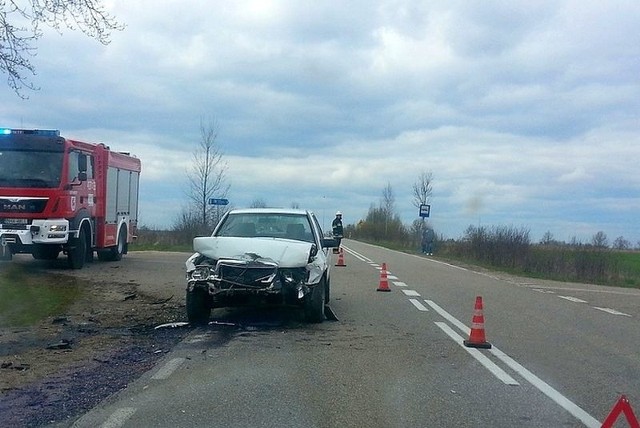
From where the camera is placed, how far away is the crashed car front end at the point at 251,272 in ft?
37.0

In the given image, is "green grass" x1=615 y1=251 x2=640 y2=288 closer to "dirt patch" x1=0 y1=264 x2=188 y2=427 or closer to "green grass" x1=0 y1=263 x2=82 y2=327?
"green grass" x1=0 y1=263 x2=82 y2=327

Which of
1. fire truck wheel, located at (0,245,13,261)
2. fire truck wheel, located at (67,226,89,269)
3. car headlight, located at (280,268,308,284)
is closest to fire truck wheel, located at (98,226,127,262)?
fire truck wheel, located at (67,226,89,269)

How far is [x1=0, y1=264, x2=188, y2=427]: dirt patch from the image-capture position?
6.99 metres

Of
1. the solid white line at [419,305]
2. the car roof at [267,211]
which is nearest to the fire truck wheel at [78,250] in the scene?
the car roof at [267,211]

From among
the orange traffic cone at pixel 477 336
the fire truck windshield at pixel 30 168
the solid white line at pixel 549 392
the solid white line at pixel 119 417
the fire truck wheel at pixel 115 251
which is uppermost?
the fire truck windshield at pixel 30 168

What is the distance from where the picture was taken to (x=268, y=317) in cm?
1291

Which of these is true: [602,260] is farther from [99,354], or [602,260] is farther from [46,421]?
[46,421]

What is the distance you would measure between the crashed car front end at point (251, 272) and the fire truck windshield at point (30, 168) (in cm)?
882

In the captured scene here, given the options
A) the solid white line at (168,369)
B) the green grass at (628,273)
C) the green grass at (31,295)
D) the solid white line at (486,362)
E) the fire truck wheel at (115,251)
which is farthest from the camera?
the green grass at (628,273)

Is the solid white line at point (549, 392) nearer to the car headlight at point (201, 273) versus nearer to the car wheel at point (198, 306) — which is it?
the car headlight at point (201, 273)

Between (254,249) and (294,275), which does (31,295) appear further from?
(294,275)

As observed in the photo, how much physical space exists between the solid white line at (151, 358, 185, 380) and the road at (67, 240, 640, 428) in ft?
0.07

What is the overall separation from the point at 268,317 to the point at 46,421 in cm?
670

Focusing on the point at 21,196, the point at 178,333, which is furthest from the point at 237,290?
the point at 21,196
